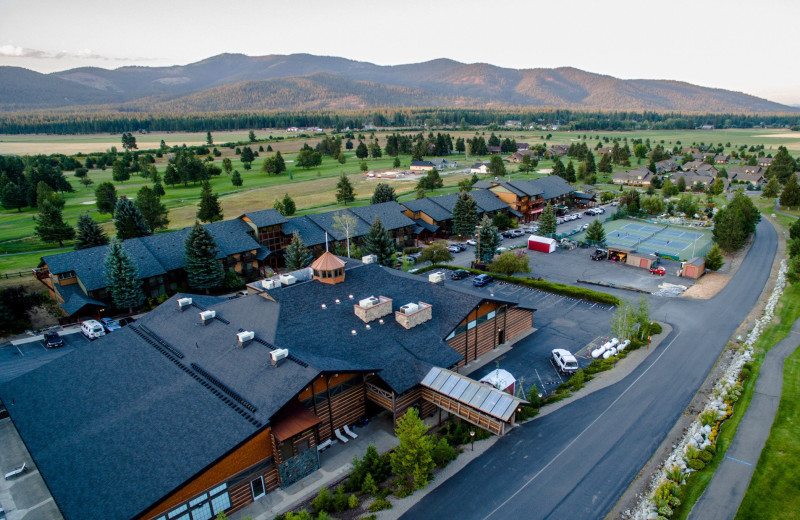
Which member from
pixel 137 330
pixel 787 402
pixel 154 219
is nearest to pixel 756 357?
pixel 787 402

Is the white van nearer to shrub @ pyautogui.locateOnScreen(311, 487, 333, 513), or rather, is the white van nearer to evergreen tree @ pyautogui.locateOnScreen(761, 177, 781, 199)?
shrub @ pyautogui.locateOnScreen(311, 487, 333, 513)

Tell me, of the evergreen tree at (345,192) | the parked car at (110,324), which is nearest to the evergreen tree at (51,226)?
the parked car at (110,324)

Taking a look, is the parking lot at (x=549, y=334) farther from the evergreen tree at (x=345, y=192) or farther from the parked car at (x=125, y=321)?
the evergreen tree at (x=345, y=192)

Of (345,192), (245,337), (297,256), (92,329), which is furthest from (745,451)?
(345,192)

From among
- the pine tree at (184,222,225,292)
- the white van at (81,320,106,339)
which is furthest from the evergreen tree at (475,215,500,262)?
the white van at (81,320,106,339)

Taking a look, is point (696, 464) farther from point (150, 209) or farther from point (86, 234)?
point (150, 209)

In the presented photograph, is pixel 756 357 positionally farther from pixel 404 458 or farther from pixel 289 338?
pixel 289 338
